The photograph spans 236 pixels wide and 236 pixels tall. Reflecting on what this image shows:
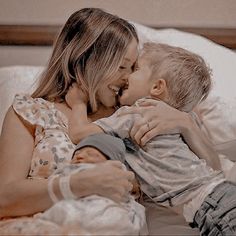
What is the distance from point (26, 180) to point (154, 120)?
14.0 inches

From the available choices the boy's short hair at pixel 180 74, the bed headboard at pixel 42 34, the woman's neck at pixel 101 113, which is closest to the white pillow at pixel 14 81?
the bed headboard at pixel 42 34

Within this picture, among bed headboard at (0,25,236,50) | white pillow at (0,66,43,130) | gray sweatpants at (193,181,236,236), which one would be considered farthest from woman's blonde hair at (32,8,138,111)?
bed headboard at (0,25,236,50)

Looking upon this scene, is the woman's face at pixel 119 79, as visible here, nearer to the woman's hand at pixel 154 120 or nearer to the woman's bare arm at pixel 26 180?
the woman's hand at pixel 154 120

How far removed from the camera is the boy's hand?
5.13ft

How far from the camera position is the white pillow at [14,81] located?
1893 millimetres

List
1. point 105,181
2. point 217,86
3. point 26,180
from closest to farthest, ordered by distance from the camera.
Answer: point 105,181
point 26,180
point 217,86

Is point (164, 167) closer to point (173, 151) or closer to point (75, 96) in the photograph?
point (173, 151)

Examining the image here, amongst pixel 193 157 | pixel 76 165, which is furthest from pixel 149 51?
pixel 76 165

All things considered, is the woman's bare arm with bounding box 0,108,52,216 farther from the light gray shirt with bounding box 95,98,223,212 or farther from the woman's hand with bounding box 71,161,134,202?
the light gray shirt with bounding box 95,98,223,212

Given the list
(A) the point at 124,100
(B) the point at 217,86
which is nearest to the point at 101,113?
(A) the point at 124,100

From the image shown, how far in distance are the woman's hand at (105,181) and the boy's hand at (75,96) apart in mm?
311

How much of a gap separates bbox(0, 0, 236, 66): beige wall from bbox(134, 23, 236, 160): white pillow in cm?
17

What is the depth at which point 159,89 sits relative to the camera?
5.00ft

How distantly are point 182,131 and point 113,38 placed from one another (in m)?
0.32
